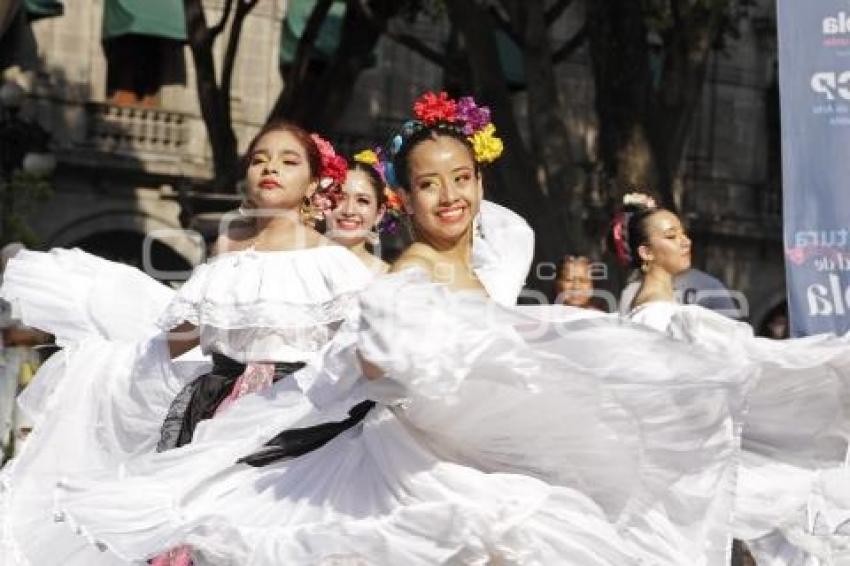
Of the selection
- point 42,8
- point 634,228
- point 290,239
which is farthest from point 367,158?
point 42,8

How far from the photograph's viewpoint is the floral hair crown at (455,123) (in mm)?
7270

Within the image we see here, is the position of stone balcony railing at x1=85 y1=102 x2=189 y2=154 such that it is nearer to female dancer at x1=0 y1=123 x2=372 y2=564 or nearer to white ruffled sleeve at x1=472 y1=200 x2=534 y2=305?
white ruffled sleeve at x1=472 y1=200 x2=534 y2=305

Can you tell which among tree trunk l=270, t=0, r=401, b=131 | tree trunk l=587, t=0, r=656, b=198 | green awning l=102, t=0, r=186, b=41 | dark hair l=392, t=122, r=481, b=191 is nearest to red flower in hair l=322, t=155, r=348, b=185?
dark hair l=392, t=122, r=481, b=191

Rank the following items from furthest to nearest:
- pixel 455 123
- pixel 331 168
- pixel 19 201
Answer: pixel 19 201 < pixel 331 168 < pixel 455 123

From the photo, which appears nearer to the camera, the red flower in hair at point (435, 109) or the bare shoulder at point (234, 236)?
the red flower in hair at point (435, 109)

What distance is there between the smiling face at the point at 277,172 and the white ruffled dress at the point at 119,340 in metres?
0.19

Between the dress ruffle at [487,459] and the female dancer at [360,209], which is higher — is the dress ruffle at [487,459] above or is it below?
below

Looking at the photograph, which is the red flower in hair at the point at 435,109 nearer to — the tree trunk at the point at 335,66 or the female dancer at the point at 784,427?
the female dancer at the point at 784,427

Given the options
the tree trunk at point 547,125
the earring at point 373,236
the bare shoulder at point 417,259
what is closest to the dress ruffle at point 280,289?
the bare shoulder at point 417,259

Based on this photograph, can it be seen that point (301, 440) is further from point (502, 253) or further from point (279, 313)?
point (502, 253)

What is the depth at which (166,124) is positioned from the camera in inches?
1251

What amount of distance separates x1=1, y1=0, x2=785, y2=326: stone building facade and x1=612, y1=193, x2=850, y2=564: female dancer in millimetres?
20984

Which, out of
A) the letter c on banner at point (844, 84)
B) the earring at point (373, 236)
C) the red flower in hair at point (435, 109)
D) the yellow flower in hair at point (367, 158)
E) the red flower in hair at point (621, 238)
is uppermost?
the red flower in hair at point (435, 109)

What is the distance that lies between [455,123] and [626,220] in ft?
9.93
